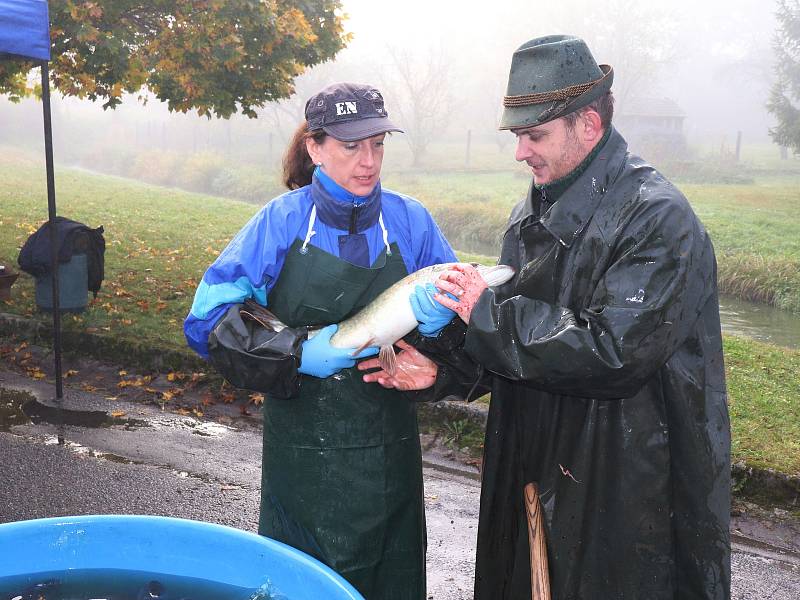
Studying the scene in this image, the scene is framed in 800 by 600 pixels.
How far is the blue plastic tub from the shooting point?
7.55 feet

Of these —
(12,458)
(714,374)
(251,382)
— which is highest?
(714,374)

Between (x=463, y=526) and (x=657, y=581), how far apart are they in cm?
254

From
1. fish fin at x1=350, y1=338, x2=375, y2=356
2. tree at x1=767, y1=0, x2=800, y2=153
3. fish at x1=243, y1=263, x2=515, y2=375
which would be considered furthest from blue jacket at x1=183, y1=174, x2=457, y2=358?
tree at x1=767, y1=0, x2=800, y2=153

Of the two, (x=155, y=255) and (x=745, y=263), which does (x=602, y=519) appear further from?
(x=745, y=263)

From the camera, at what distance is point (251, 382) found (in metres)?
2.92

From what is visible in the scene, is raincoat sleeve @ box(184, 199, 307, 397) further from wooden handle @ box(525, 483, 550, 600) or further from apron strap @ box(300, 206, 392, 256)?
wooden handle @ box(525, 483, 550, 600)

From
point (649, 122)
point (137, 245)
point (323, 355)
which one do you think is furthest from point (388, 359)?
point (649, 122)

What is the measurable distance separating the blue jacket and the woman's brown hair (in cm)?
24

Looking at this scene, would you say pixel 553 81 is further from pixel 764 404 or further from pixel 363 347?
pixel 764 404

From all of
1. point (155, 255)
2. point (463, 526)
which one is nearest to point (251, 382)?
point (463, 526)

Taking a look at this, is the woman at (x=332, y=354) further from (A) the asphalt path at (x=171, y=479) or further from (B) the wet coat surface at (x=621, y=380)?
(A) the asphalt path at (x=171, y=479)

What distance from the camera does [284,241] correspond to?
3.02 metres

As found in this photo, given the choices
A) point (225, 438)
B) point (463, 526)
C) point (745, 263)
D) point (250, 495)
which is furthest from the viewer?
point (745, 263)

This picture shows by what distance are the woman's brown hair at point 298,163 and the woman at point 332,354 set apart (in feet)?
0.60
